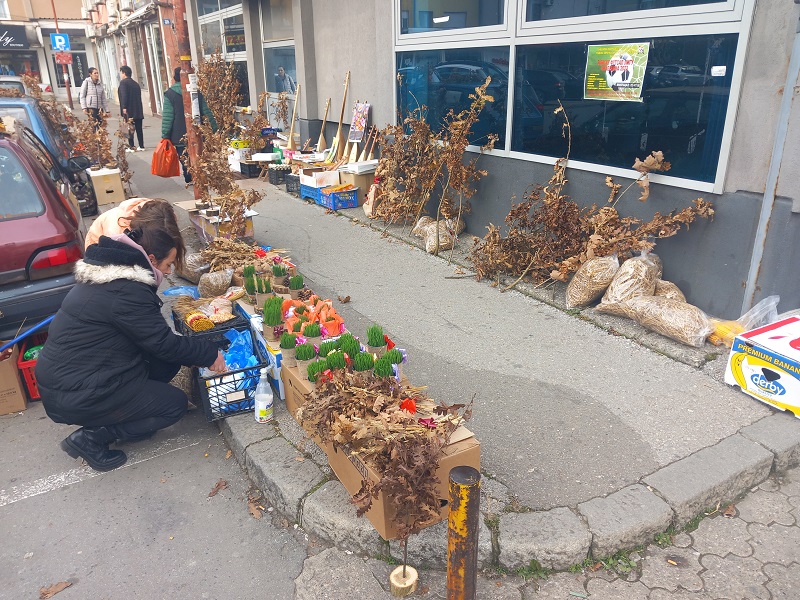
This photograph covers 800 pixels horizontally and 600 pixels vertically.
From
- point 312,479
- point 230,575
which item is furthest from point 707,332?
point 230,575

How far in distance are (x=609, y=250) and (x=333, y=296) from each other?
2.59 m

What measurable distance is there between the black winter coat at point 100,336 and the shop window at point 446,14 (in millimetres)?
4804

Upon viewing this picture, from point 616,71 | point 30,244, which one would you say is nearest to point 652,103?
point 616,71

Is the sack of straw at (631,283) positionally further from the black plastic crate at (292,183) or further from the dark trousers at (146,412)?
the black plastic crate at (292,183)

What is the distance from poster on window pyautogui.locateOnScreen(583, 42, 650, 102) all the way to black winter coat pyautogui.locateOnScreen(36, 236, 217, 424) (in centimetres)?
409

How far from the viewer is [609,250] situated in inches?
197

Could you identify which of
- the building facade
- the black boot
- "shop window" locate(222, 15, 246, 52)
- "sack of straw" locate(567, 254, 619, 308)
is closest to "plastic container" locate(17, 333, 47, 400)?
the black boot

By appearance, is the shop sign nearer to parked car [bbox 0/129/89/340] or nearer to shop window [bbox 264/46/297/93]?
shop window [bbox 264/46/297/93]

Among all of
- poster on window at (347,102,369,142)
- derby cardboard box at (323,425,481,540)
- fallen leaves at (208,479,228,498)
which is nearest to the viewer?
derby cardboard box at (323,425,481,540)

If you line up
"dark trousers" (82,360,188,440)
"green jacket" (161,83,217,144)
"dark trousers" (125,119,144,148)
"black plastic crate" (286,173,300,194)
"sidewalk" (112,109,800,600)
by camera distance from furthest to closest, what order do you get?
"dark trousers" (125,119,144,148)
"black plastic crate" (286,173,300,194)
"green jacket" (161,83,217,144)
"dark trousers" (82,360,188,440)
"sidewalk" (112,109,800,600)

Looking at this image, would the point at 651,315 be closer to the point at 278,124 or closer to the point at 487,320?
the point at 487,320

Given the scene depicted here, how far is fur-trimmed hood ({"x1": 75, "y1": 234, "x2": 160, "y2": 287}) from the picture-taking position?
126 inches

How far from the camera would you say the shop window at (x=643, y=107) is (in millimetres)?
4387

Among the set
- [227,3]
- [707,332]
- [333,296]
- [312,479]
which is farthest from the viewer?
[227,3]
